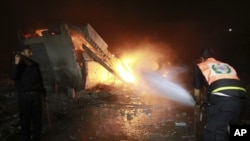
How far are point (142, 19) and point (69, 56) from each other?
501 inches

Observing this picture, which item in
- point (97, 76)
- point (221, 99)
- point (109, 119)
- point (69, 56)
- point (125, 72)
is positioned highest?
point (69, 56)

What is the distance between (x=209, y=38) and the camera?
2083 centimetres

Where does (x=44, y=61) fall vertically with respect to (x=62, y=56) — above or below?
below

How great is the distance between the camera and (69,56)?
35.7 ft

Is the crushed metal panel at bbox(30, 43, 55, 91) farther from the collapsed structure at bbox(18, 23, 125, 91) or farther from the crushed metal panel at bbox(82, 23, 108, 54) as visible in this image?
the crushed metal panel at bbox(82, 23, 108, 54)

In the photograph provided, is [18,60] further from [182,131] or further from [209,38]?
[209,38]

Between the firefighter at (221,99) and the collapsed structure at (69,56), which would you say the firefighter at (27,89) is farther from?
the collapsed structure at (69,56)

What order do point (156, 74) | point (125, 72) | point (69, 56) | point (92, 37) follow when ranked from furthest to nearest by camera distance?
point (156, 74) → point (125, 72) → point (92, 37) → point (69, 56)

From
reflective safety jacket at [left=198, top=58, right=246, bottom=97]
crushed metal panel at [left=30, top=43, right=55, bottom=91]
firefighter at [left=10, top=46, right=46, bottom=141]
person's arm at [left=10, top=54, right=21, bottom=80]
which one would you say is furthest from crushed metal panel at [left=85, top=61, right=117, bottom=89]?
reflective safety jacket at [left=198, top=58, right=246, bottom=97]

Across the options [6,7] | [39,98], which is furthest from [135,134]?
[6,7]

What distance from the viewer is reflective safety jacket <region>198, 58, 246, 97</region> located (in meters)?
3.79

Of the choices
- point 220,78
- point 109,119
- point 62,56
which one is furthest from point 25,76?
point 62,56

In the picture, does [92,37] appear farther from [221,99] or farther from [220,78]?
[221,99]

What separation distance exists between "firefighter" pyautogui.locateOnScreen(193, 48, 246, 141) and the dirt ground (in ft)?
6.54
